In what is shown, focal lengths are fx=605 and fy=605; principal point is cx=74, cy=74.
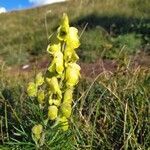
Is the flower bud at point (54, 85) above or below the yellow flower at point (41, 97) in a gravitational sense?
above

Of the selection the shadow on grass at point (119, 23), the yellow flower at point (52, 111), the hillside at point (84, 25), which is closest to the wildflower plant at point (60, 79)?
the yellow flower at point (52, 111)

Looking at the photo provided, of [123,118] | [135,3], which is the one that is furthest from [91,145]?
[135,3]

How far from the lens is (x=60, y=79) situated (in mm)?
3184

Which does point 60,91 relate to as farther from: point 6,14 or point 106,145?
point 6,14

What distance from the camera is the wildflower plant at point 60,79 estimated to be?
9.95 feet

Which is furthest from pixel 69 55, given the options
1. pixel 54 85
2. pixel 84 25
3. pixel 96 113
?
pixel 84 25

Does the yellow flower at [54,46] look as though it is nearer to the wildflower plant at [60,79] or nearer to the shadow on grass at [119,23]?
the wildflower plant at [60,79]

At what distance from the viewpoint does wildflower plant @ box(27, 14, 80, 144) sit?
3.03 m

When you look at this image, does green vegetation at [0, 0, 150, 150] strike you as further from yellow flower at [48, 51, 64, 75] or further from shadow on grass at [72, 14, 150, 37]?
shadow on grass at [72, 14, 150, 37]

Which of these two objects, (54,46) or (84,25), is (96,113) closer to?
(54,46)

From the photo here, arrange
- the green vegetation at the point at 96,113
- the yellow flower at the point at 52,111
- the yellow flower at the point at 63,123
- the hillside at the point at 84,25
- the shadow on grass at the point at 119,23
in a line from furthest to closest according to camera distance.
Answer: the shadow on grass at the point at 119,23, the hillside at the point at 84,25, the green vegetation at the point at 96,113, the yellow flower at the point at 63,123, the yellow flower at the point at 52,111

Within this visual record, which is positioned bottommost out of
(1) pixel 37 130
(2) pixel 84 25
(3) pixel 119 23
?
(2) pixel 84 25

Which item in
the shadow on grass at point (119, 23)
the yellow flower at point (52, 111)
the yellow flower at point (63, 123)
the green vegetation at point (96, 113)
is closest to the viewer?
the yellow flower at point (52, 111)

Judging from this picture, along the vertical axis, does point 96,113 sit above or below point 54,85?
below
